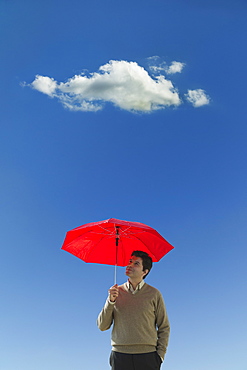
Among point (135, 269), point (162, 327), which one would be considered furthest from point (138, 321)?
point (135, 269)

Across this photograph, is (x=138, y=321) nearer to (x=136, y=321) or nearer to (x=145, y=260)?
(x=136, y=321)

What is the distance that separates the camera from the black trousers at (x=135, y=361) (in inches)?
182

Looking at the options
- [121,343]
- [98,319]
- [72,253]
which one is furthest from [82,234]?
[121,343]

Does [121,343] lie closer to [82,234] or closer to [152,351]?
[152,351]

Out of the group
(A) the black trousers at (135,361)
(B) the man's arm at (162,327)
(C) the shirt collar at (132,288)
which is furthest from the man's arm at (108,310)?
→ (B) the man's arm at (162,327)

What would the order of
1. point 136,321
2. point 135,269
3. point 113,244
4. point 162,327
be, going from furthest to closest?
1. point 113,244
2. point 135,269
3. point 162,327
4. point 136,321

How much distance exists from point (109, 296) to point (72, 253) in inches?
40.3

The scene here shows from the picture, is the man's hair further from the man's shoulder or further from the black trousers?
the black trousers

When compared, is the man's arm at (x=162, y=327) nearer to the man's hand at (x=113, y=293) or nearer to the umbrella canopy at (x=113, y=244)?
the man's hand at (x=113, y=293)

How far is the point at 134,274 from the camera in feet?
16.4

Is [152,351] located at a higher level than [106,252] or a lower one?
lower

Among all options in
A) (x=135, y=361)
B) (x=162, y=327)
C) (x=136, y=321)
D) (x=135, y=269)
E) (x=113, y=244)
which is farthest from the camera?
(x=113, y=244)

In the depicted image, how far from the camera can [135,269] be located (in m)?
5.01

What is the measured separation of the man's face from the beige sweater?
148 mm
